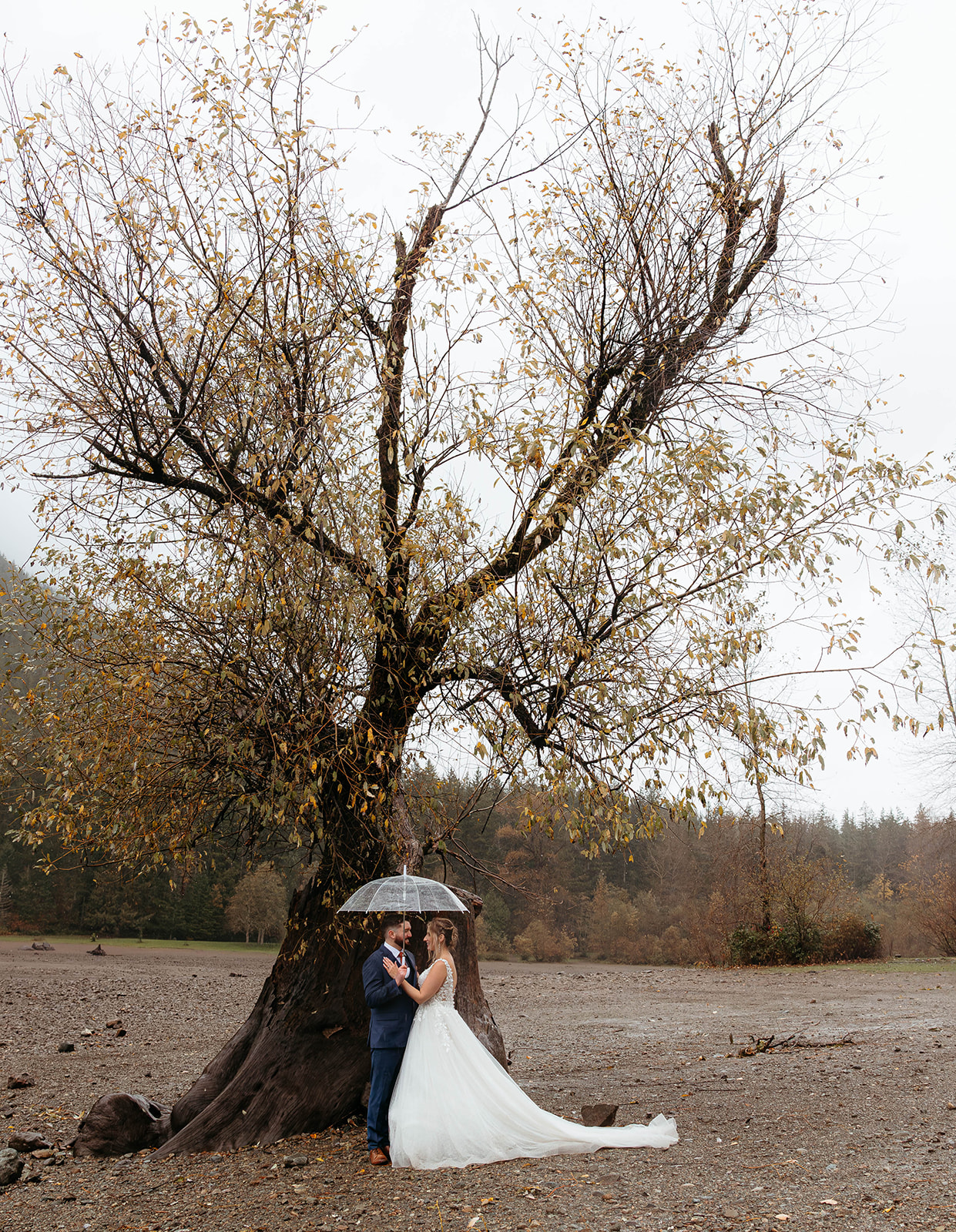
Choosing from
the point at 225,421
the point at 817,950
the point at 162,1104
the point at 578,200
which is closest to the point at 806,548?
the point at 578,200

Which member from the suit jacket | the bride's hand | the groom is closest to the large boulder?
the groom

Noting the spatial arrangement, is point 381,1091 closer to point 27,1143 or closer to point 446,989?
point 446,989

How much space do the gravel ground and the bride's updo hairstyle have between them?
61.8 inches

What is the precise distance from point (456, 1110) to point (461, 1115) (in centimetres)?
5

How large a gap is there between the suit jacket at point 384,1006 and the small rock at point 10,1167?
9.41 ft

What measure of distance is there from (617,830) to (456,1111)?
230cm

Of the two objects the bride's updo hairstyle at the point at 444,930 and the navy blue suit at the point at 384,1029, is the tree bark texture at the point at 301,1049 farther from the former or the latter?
the navy blue suit at the point at 384,1029

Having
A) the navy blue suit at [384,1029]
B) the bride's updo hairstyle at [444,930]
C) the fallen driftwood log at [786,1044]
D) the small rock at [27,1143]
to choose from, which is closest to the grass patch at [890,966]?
the fallen driftwood log at [786,1044]

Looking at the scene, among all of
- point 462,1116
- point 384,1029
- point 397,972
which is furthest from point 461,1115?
point 397,972

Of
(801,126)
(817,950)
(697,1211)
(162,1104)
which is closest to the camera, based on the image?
(697,1211)

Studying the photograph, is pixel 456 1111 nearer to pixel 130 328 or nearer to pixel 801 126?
pixel 130 328

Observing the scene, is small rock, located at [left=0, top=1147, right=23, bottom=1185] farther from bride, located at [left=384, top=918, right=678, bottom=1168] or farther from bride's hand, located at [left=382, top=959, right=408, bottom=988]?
bride's hand, located at [left=382, top=959, right=408, bottom=988]

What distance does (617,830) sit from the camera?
6340mm

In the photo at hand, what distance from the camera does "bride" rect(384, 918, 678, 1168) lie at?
6109 millimetres
